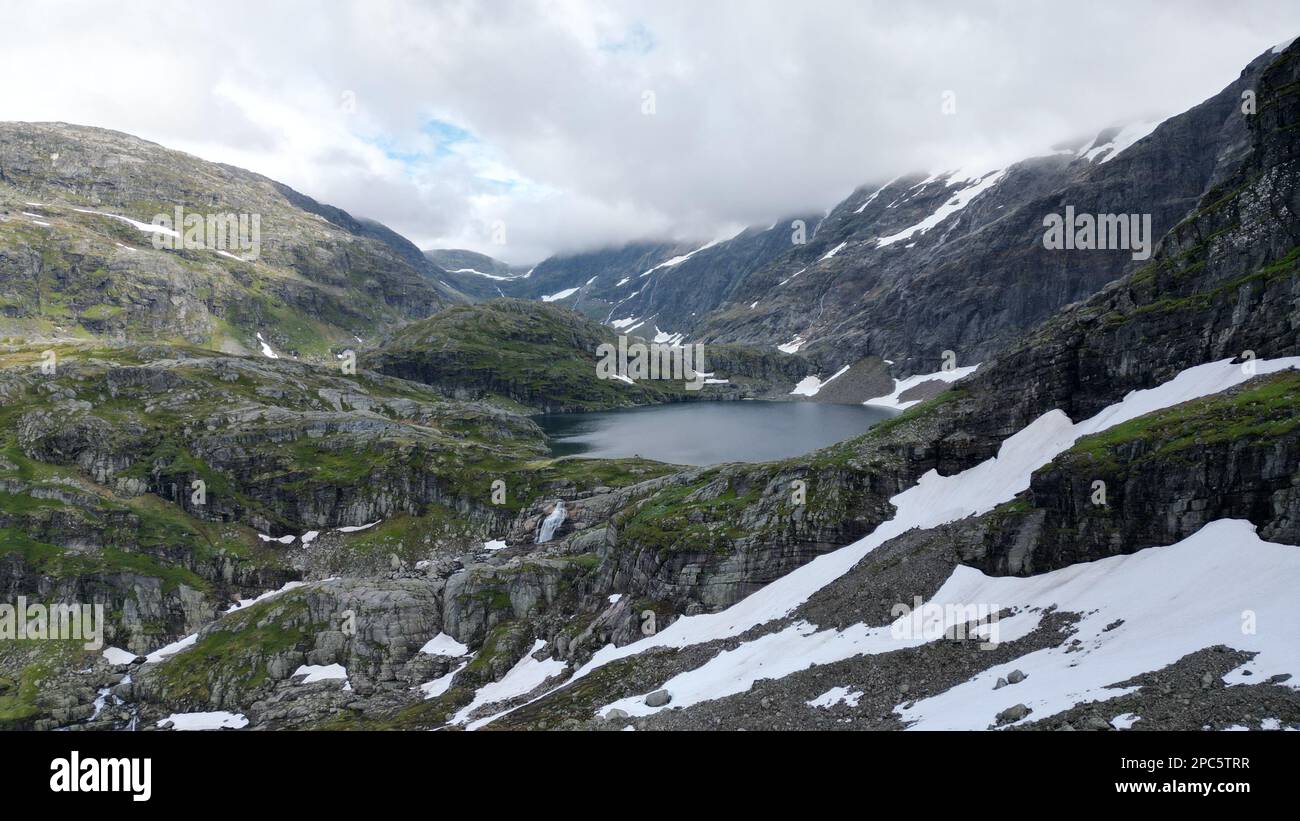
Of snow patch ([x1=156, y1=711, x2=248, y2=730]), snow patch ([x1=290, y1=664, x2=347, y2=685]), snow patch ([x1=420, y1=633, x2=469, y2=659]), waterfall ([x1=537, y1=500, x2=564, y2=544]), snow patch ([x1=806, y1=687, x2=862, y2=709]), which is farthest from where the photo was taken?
waterfall ([x1=537, y1=500, x2=564, y2=544])

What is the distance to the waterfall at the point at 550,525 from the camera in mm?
102000

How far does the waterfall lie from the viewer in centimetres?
10200

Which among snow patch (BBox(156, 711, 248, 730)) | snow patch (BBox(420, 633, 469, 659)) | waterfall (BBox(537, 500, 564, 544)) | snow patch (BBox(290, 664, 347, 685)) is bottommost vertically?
snow patch (BBox(156, 711, 248, 730))

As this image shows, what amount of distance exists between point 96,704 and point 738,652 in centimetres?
7135

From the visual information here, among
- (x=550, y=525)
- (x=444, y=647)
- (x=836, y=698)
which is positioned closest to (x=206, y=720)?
(x=444, y=647)

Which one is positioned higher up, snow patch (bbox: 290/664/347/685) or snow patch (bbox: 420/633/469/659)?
snow patch (bbox: 420/633/469/659)

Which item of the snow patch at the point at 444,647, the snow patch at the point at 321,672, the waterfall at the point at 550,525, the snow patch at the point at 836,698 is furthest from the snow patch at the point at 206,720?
the snow patch at the point at 836,698

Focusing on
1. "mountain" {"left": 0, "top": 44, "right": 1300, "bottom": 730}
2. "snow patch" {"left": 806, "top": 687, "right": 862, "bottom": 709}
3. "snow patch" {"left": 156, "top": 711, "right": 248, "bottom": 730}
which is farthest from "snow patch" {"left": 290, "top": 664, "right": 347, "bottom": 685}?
"snow patch" {"left": 806, "top": 687, "right": 862, "bottom": 709}

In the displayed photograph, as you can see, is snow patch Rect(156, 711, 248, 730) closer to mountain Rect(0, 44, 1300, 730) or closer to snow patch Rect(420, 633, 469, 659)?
mountain Rect(0, 44, 1300, 730)

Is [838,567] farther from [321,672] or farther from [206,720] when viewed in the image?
[206,720]

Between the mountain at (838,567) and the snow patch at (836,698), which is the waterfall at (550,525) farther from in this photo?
the snow patch at (836,698)

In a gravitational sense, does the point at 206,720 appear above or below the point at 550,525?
below

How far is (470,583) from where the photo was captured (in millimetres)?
75625

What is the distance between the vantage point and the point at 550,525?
338ft
